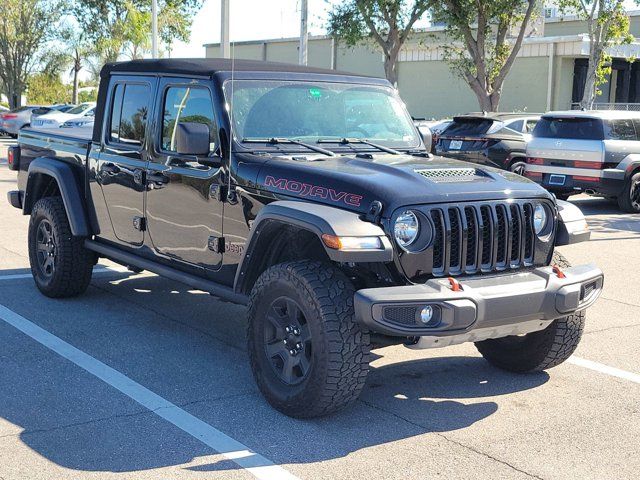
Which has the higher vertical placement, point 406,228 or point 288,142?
point 288,142

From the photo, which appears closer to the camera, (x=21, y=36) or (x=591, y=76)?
(x=591, y=76)

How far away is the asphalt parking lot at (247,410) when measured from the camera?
4285 mm

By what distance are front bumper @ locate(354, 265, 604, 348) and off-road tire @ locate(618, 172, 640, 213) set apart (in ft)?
33.7

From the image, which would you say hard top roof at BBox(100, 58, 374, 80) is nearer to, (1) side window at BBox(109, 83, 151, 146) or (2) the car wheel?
(1) side window at BBox(109, 83, 151, 146)

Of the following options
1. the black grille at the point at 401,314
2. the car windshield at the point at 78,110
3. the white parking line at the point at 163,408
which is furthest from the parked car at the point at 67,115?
the black grille at the point at 401,314

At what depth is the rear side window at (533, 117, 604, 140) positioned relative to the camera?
14.5 metres

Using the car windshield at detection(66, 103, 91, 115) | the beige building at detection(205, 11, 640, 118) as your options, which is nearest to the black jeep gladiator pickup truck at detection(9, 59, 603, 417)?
the beige building at detection(205, 11, 640, 118)

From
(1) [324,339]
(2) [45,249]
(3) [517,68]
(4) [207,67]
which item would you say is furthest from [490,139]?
(3) [517,68]

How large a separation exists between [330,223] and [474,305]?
851 millimetres

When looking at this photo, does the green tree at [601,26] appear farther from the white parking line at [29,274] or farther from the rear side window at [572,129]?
the white parking line at [29,274]

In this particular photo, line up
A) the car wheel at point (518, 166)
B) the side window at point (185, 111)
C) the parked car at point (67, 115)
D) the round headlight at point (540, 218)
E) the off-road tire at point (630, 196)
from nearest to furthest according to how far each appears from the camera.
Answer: the round headlight at point (540, 218), the side window at point (185, 111), the off-road tire at point (630, 196), the car wheel at point (518, 166), the parked car at point (67, 115)

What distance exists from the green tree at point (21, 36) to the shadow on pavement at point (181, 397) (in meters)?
41.6

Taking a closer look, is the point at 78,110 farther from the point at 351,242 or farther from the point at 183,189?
the point at 351,242

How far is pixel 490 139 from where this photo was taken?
16984 millimetres
